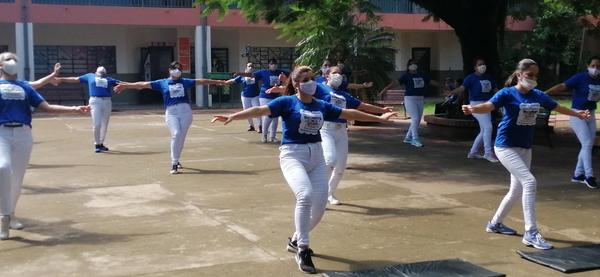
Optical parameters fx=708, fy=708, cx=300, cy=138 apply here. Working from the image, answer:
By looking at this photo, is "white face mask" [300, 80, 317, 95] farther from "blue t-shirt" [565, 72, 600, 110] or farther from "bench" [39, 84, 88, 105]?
"bench" [39, 84, 88, 105]

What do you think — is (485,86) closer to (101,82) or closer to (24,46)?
(101,82)

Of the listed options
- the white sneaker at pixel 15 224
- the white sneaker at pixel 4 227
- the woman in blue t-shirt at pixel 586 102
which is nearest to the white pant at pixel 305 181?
the white sneaker at pixel 4 227

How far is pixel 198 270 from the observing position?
5965 mm

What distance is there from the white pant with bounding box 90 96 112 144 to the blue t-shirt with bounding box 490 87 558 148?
8997 mm

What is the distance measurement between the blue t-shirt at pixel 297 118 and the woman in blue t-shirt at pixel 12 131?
8.85 feet

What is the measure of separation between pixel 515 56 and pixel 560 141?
16.1m

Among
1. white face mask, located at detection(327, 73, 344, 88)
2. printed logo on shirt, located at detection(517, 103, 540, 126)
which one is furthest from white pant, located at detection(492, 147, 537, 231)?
white face mask, located at detection(327, 73, 344, 88)

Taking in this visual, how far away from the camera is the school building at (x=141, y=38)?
84.2 ft

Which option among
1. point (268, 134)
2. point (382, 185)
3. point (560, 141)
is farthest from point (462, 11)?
point (382, 185)

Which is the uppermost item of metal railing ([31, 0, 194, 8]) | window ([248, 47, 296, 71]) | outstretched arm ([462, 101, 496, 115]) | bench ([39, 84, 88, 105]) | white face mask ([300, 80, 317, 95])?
metal railing ([31, 0, 194, 8])

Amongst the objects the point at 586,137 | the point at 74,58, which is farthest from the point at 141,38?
the point at 586,137

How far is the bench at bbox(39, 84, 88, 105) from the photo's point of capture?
1064 inches

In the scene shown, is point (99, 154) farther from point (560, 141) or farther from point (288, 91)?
point (560, 141)

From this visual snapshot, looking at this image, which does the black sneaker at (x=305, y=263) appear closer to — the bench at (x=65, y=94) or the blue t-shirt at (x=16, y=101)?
the blue t-shirt at (x=16, y=101)
